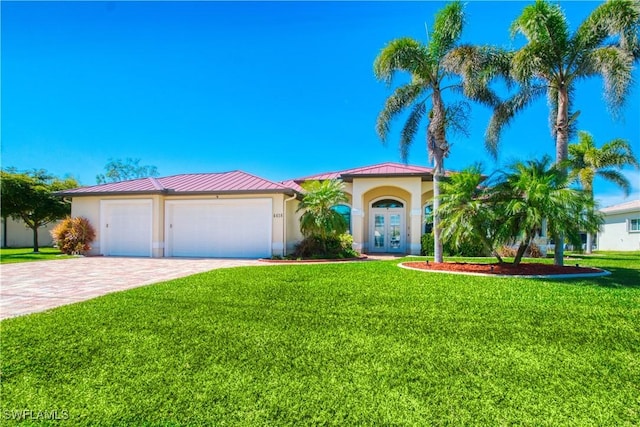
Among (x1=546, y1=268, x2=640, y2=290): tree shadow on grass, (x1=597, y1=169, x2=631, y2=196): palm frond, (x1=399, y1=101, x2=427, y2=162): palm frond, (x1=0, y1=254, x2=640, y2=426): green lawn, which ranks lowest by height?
(x1=0, y1=254, x2=640, y2=426): green lawn

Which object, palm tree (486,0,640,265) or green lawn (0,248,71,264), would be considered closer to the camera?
palm tree (486,0,640,265)

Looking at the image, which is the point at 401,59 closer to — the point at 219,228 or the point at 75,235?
the point at 219,228

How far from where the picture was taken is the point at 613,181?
66.9ft

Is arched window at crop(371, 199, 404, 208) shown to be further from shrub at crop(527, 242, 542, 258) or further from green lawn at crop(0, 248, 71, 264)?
green lawn at crop(0, 248, 71, 264)

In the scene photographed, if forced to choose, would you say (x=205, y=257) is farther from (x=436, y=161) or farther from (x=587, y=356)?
→ (x=587, y=356)

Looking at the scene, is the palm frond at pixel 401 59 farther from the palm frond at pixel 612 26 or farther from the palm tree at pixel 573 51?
the palm frond at pixel 612 26

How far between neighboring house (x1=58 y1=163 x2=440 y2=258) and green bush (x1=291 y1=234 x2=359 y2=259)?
1.15m

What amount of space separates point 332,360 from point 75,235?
58.0ft

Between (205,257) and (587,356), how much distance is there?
15.1m

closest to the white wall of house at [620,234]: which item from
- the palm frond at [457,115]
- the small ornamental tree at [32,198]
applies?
the palm frond at [457,115]

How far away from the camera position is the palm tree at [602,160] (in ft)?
63.4

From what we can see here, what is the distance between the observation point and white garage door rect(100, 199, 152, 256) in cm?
1639

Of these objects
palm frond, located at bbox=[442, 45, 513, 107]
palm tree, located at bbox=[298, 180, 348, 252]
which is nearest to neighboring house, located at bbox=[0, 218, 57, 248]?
palm tree, located at bbox=[298, 180, 348, 252]

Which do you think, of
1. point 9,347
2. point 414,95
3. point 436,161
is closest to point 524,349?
point 9,347
